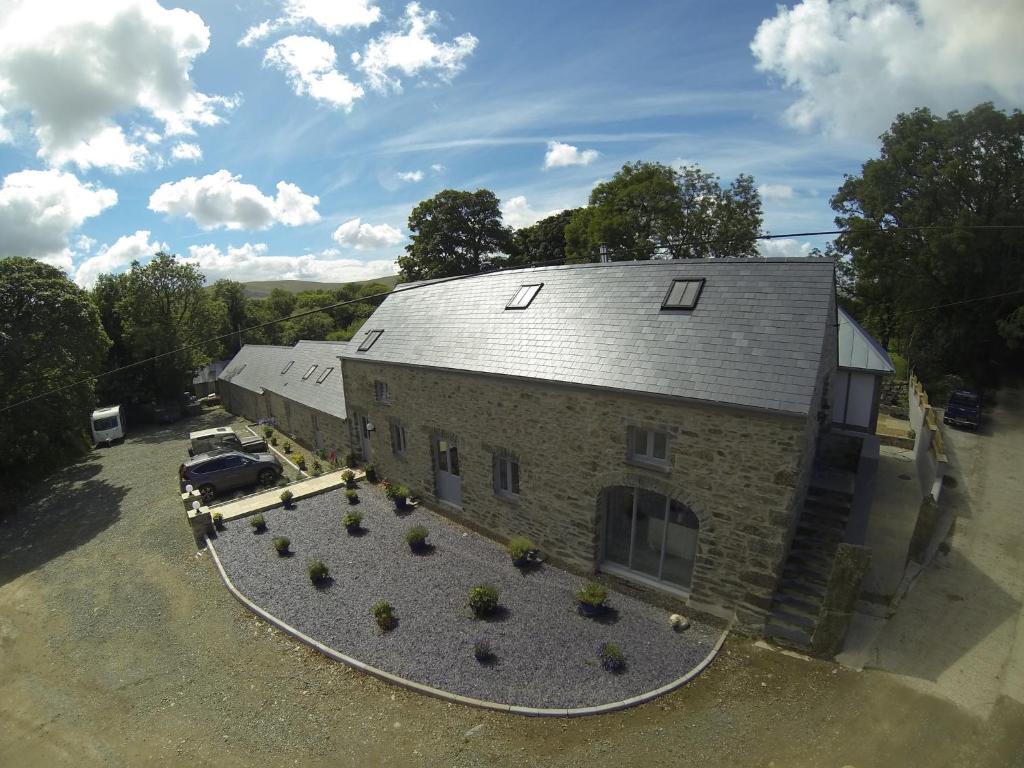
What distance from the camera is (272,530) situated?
13883 millimetres

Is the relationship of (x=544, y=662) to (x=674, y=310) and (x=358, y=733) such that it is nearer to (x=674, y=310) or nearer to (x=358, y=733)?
(x=358, y=733)

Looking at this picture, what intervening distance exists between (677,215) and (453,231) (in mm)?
22512

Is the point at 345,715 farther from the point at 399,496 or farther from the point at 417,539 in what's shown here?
the point at 399,496

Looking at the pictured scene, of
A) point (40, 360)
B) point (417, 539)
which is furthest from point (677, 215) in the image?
point (40, 360)

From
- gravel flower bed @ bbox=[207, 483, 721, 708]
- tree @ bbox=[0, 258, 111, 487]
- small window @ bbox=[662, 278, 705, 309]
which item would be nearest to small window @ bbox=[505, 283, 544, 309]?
small window @ bbox=[662, 278, 705, 309]

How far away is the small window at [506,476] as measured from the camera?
40.4ft

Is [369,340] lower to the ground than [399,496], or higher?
higher

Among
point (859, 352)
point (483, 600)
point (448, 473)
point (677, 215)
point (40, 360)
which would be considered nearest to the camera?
point (483, 600)

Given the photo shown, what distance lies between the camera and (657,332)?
1008 centimetres

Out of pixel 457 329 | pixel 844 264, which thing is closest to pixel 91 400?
pixel 457 329

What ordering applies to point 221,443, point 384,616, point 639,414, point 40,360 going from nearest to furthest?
point 639,414 < point 384,616 < point 40,360 < point 221,443

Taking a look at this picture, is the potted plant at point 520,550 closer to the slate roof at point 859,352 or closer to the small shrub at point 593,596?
the small shrub at point 593,596

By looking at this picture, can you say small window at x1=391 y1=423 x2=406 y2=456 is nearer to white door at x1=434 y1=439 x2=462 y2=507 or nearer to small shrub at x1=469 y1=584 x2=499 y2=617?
white door at x1=434 y1=439 x2=462 y2=507

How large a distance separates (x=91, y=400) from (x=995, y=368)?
50.6 m
